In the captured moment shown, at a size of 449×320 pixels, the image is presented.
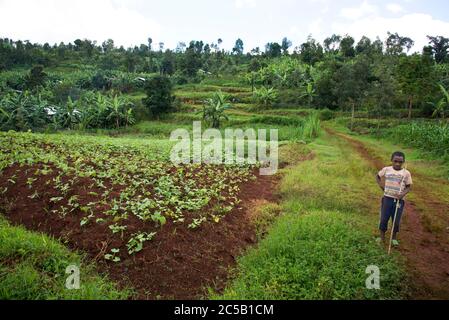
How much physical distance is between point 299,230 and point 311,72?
3781 cm

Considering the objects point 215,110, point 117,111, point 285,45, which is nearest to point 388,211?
point 215,110

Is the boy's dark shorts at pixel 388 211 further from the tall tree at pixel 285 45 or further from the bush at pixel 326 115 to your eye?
the tall tree at pixel 285 45

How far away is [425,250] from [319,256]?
2247 millimetres

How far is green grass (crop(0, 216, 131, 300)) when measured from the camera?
4281mm

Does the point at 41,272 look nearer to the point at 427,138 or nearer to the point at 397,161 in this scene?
the point at 397,161

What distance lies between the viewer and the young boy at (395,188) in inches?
246

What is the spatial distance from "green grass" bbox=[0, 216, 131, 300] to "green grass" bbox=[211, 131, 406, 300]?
1.62m

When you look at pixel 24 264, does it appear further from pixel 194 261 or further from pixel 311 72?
pixel 311 72

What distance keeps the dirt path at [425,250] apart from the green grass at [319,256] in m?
0.28

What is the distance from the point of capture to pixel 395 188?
20.7ft

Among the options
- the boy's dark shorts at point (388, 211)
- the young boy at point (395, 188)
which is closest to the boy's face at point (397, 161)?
the young boy at point (395, 188)

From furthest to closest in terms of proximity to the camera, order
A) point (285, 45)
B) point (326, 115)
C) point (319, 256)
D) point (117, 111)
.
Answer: point (285, 45) < point (326, 115) < point (117, 111) < point (319, 256)

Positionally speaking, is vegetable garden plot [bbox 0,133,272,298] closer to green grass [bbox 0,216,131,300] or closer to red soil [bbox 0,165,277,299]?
red soil [bbox 0,165,277,299]
